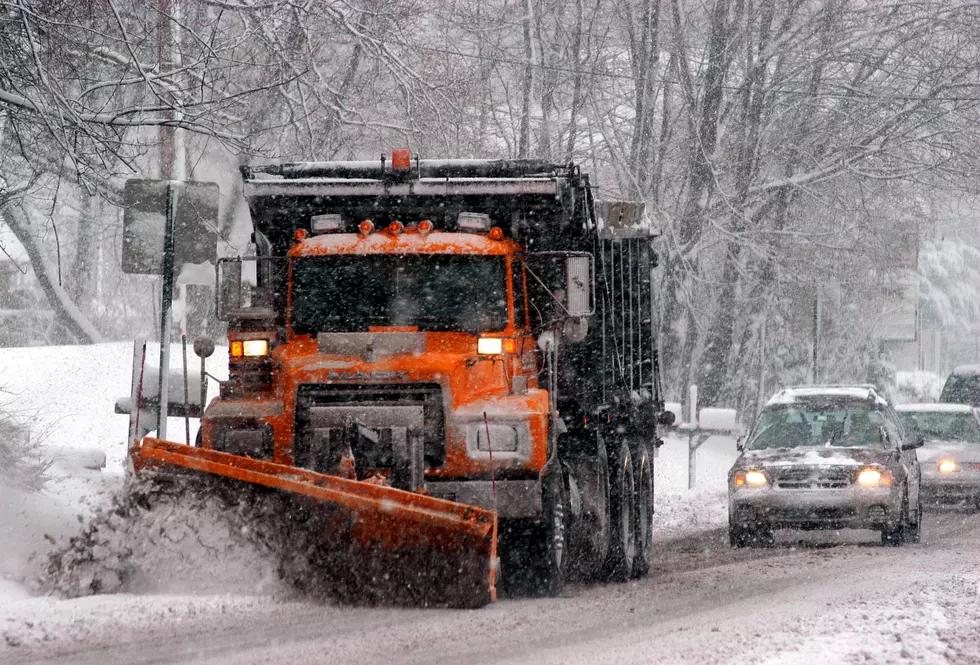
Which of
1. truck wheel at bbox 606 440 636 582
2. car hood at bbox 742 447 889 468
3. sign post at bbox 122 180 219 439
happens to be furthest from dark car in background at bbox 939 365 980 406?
sign post at bbox 122 180 219 439

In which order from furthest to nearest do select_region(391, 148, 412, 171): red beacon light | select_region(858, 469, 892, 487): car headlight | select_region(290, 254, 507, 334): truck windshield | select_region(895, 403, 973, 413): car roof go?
select_region(895, 403, 973, 413): car roof < select_region(858, 469, 892, 487): car headlight < select_region(391, 148, 412, 171): red beacon light < select_region(290, 254, 507, 334): truck windshield

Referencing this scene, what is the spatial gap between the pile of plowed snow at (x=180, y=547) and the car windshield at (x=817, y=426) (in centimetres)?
821

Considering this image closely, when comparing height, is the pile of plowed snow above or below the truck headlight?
below

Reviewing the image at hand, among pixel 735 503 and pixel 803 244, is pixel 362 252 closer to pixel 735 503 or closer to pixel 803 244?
pixel 735 503

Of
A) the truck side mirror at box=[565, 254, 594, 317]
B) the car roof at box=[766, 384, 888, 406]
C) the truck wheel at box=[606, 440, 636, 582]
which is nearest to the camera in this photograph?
the truck side mirror at box=[565, 254, 594, 317]

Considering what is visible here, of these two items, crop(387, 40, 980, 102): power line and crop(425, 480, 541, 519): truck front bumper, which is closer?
crop(425, 480, 541, 519): truck front bumper

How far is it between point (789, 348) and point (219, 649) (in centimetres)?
3700

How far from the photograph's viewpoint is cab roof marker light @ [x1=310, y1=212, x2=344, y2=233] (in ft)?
35.0

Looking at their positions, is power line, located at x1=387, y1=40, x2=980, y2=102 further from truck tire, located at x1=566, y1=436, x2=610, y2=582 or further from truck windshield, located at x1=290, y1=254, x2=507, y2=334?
truck windshield, located at x1=290, y1=254, x2=507, y2=334

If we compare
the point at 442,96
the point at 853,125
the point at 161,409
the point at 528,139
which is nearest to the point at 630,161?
the point at 528,139

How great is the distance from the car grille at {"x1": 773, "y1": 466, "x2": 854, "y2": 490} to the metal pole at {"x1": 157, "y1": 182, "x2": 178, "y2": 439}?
258 inches

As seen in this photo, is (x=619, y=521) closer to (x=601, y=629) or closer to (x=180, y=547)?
(x=601, y=629)

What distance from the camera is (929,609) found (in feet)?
29.9

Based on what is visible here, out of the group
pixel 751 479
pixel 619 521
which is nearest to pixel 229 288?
pixel 619 521
